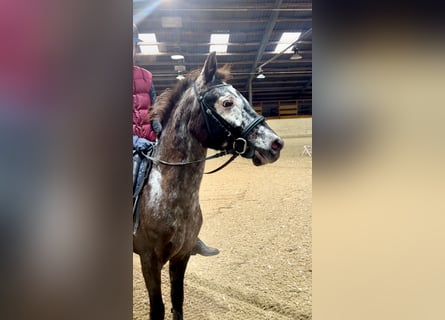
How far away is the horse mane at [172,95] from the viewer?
178 centimetres

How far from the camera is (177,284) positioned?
5.76 ft

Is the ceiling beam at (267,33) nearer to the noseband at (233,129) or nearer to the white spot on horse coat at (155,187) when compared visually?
the noseband at (233,129)

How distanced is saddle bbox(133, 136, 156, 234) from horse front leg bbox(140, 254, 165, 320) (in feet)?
0.64

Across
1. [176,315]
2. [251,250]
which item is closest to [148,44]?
[251,250]

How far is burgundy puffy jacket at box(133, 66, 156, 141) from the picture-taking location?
5.89ft

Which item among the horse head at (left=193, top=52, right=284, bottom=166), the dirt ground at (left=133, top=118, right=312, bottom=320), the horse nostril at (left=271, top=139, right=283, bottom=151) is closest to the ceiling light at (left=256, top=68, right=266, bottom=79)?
the horse head at (left=193, top=52, right=284, bottom=166)

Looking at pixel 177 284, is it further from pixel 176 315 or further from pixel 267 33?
pixel 267 33

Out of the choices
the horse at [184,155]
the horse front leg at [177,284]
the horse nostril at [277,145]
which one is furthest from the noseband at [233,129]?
the horse front leg at [177,284]

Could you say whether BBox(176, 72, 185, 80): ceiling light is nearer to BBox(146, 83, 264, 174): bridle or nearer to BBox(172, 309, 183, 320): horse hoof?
BBox(146, 83, 264, 174): bridle
